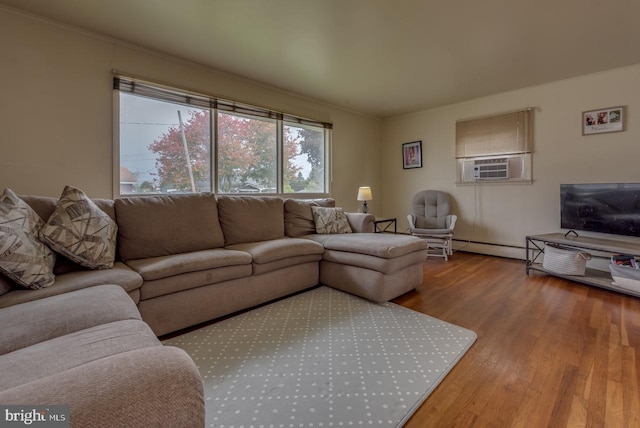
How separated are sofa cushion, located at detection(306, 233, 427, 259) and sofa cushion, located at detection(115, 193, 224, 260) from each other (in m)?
1.07

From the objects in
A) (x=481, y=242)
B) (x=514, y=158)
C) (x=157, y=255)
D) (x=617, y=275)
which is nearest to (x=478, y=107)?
(x=514, y=158)

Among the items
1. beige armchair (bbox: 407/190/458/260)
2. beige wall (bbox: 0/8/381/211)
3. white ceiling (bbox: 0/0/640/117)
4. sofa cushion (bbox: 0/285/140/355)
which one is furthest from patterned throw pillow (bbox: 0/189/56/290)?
beige armchair (bbox: 407/190/458/260)

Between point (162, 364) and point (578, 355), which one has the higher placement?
point (162, 364)

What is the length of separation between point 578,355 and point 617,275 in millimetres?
1530

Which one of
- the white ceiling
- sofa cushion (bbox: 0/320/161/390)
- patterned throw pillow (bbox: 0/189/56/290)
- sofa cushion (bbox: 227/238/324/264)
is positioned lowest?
sofa cushion (bbox: 0/320/161/390)

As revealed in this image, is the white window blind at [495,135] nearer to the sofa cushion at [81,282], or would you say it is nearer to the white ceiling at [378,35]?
the white ceiling at [378,35]

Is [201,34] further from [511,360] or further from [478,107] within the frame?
[478,107]

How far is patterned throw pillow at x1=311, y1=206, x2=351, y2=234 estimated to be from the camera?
A: 3152mm

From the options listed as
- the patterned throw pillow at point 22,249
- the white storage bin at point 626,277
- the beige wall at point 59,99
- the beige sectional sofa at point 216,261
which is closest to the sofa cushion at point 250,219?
the beige sectional sofa at point 216,261

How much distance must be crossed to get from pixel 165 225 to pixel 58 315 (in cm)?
122

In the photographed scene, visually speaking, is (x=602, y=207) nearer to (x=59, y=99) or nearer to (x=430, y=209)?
(x=430, y=209)

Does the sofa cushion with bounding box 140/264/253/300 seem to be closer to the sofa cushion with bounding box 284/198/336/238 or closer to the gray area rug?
the gray area rug

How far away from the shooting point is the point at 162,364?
0.67 m

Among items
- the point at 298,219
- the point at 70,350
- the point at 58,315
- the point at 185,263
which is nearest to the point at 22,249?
the point at 58,315
